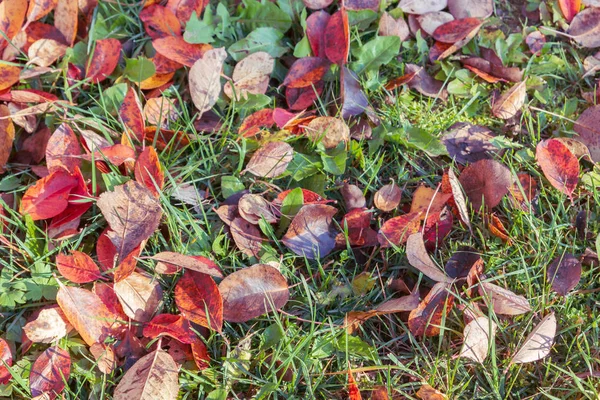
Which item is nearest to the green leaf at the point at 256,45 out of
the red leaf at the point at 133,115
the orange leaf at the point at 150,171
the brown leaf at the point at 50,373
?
the red leaf at the point at 133,115

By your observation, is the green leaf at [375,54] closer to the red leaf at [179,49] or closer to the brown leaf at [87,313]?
the red leaf at [179,49]

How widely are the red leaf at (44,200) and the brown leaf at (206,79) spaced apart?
0.47 meters

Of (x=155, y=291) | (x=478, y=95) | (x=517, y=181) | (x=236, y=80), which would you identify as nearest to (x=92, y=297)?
(x=155, y=291)

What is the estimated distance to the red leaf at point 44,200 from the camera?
159 centimetres

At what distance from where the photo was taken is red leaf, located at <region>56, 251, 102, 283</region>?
58.7 inches

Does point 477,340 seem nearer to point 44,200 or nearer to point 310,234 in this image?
point 310,234

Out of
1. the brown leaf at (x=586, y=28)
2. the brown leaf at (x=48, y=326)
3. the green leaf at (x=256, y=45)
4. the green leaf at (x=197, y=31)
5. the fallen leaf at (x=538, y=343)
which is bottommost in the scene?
the fallen leaf at (x=538, y=343)

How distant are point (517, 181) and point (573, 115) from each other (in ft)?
1.35

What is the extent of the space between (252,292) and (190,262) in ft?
0.57

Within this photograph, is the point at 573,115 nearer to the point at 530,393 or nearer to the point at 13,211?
the point at 530,393

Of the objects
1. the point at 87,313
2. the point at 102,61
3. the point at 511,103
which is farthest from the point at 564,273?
the point at 102,61

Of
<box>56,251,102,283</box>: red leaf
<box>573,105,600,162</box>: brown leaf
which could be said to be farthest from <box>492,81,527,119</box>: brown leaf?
<box>56,251,102,283</box>: red leaf

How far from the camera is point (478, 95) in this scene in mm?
1896

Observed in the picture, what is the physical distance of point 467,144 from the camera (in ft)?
5.82
